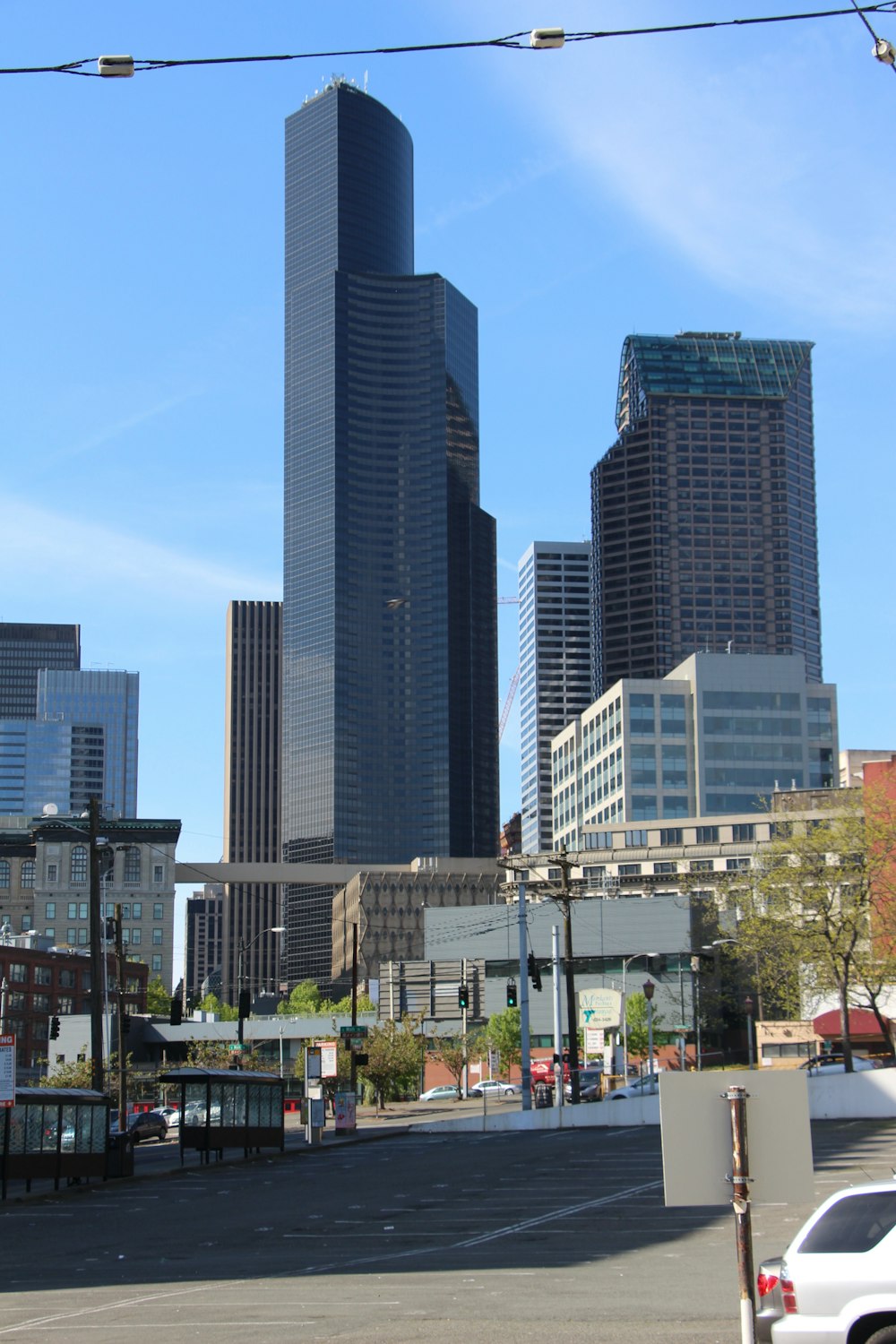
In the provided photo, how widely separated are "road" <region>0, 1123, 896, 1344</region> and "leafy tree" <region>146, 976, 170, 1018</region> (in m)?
121

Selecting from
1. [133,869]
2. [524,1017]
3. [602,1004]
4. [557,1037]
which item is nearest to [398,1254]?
[524,1017]

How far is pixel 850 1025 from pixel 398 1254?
77.7m

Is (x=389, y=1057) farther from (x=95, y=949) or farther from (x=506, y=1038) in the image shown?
(x=95, y=949)

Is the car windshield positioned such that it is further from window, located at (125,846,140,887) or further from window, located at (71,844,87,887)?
window, located at (125,846,140,887)

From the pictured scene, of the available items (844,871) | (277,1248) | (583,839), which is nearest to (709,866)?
(583,839)

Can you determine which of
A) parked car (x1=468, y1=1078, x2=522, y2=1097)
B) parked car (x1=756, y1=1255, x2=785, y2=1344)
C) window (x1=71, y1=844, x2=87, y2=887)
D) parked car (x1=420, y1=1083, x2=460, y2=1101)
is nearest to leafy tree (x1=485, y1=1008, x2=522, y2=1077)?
parked car (x1=468, y1=1078, x2=522, y2=1097)

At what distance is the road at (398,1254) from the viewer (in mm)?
17594

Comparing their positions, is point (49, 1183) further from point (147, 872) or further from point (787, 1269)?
point (147, 872)

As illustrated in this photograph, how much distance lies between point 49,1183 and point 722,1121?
125 ft

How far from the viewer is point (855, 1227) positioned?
40.6 feet

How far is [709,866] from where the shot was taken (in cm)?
17850

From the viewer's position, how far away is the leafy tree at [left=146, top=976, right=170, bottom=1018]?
162875 mm

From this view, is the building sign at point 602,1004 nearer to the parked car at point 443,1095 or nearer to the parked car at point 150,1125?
the parked car at point 443,1095

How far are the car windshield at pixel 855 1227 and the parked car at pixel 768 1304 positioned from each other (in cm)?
33
